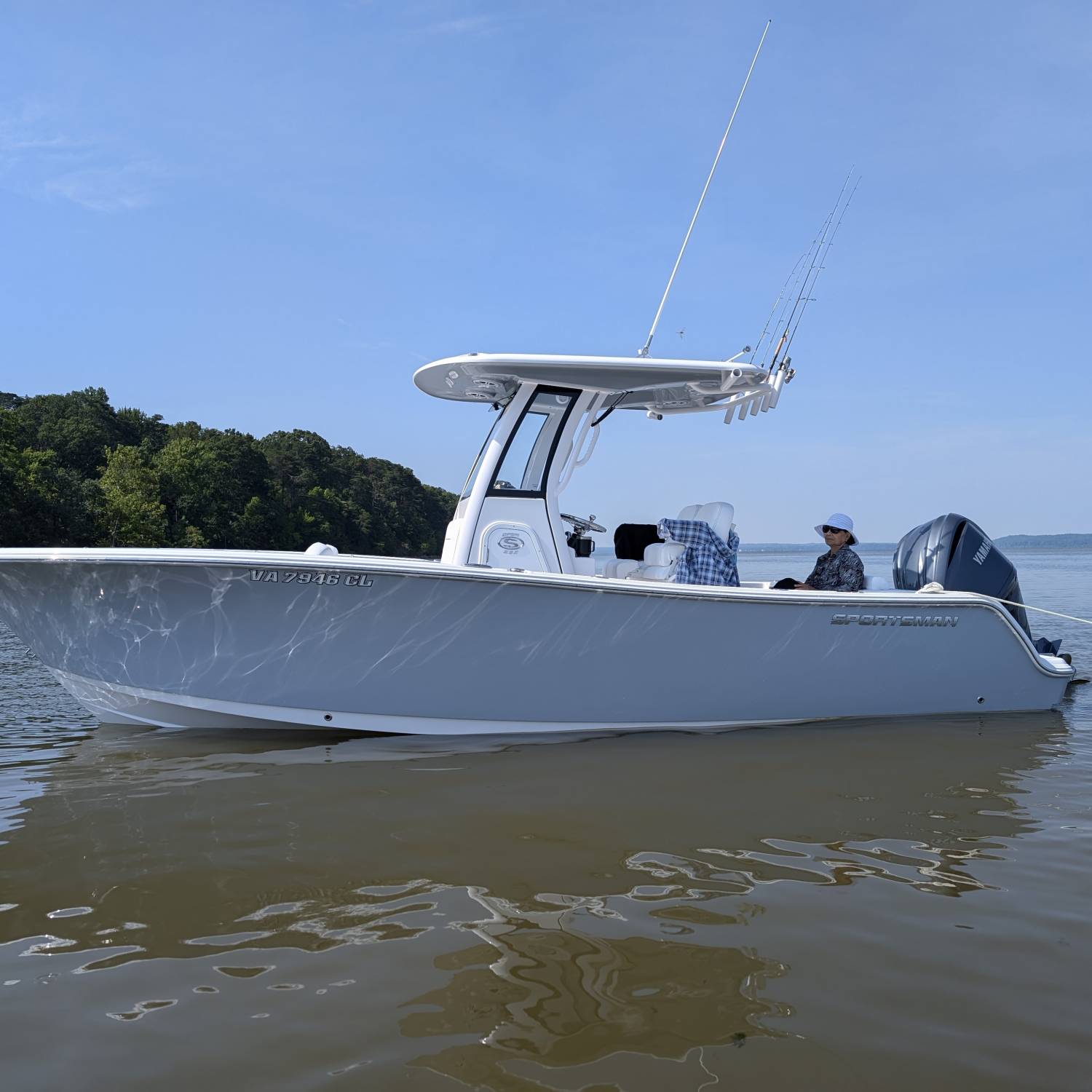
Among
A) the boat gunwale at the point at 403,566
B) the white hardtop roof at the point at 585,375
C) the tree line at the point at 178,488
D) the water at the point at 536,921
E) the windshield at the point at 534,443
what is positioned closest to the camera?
the water at the point at 536,921

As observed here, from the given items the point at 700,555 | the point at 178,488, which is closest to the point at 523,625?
the point at 700,555

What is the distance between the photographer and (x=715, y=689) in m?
6.01

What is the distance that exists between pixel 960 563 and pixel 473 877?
4992mm

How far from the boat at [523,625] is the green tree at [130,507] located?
38919 mm

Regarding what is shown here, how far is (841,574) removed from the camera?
6684 millimetres

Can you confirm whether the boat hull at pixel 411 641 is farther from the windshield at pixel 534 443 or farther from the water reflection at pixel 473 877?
the windshield at pixel 534 443

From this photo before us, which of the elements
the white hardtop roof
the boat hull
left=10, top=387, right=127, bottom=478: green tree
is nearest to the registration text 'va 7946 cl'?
the boat hull

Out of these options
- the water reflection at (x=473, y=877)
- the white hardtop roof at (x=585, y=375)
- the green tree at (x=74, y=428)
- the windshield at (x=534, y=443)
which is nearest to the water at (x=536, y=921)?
the water reflection at (x=473, y=877)

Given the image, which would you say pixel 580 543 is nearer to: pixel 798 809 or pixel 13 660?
pixel 798 809

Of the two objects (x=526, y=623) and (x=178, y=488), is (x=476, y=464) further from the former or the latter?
(x=178, y=488)

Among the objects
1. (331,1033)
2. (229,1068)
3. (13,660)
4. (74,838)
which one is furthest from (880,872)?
(13,660)

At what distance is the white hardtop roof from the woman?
1.28 m

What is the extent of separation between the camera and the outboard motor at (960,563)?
6.82 meters

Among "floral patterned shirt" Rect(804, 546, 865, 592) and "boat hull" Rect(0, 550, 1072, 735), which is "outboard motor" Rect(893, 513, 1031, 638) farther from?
"boat hull" Rect(0, 550, 1072, 735)
